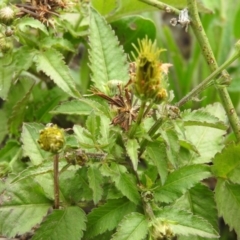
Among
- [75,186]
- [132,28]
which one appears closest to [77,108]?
[75,186]

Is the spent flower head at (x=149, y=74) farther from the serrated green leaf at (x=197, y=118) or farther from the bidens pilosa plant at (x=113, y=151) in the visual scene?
the serrated green leaf at (x=197, y=118)

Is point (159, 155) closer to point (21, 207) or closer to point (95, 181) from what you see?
point (95, 181)

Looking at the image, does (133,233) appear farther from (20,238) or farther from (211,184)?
(211,184)

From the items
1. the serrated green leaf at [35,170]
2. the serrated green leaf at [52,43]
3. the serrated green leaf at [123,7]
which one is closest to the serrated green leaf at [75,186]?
the serrated green leaf at [35,170]

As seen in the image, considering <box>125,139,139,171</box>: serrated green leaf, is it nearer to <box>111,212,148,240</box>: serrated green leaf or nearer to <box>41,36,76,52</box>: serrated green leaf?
<box>111,212,148,240</box>: serrated green leaf

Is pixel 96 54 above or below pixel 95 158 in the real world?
above

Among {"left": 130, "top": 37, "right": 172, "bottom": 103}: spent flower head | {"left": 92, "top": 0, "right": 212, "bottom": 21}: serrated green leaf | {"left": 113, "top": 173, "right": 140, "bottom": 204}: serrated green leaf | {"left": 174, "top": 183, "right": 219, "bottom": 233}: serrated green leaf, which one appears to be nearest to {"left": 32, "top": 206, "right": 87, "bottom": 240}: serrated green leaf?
{"left": 113, "top": 173, "right": 140, "bottom": 204}: serrated green leaf

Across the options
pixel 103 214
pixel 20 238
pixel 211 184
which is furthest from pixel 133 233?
pixel 211 184
